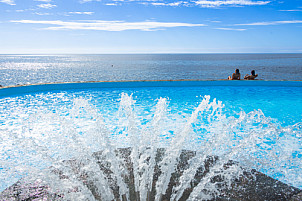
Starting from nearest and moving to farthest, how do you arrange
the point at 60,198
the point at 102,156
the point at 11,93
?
1. the point at 60,198
2. the point at 102,156
3. the point at 11,93

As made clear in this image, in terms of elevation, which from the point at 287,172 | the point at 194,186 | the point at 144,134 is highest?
the point at 144,134

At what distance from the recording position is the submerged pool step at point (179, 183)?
3045mm

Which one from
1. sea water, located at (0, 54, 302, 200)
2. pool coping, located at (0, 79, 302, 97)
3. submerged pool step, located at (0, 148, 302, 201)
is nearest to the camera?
submerged pool step, located at (0, 148, 302, 201)

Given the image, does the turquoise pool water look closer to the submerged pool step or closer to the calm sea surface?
the submerged pool step

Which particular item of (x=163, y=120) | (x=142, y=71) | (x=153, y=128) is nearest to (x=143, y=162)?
(x=153, y=128)

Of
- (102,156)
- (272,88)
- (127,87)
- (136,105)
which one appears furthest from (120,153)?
(272,88)

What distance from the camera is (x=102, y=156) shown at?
3947 mm

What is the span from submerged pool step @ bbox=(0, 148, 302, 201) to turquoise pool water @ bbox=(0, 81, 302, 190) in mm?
249

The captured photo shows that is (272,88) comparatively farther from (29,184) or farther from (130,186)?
(29,184)

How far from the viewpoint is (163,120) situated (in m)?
7.31

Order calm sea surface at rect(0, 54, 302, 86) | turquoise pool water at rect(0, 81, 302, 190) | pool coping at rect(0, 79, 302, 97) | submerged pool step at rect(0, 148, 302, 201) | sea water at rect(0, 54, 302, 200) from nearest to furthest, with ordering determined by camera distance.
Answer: submerged pool step at rect(0, 148, 302, 201) → sea water at rect(0, 54, 302, 200) → turquoise pool water at rect(0, 81, 302, 190) → pool coping at rect(0, 79, 302, 97) → calm sea surface at rect(0, 54, 302, 86)

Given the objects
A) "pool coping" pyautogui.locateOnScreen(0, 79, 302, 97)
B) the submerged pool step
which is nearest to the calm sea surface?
"pool coping" pyautogui.locateOnScreen(0, 79, 302, 97)

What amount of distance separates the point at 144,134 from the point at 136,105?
5.31 meters

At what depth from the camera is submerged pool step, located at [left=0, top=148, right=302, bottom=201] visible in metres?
3.04
